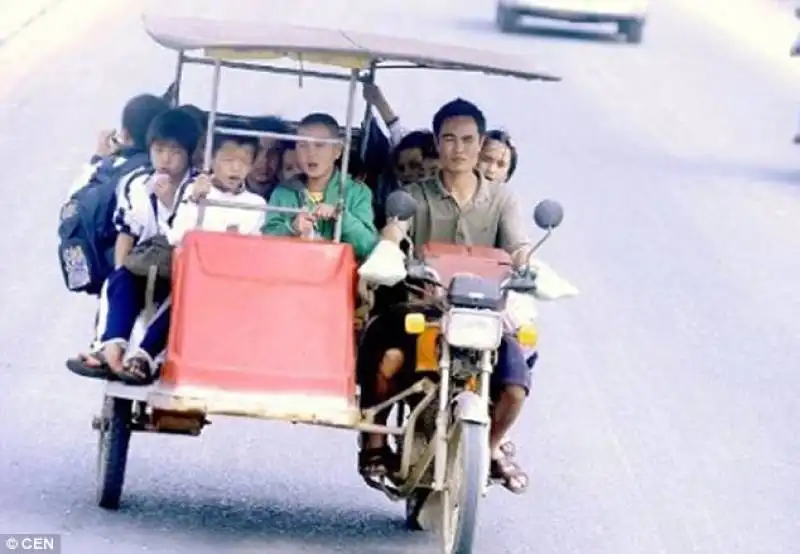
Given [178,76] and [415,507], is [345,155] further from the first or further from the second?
[415,507]

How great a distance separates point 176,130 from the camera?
9078 mm

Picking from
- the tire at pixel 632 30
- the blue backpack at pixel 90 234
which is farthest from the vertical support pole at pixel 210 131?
the tire at pixel 632 30

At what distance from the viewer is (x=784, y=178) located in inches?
867

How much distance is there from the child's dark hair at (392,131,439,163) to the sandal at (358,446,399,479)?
123 centimetres

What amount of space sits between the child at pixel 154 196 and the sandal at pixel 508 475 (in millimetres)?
1344

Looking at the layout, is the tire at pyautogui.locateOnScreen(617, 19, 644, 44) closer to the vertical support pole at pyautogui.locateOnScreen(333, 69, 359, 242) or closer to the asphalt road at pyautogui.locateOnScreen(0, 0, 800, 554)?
the asphalt road at pyautogui.locateOnScreen(0, 0, 800, 554)

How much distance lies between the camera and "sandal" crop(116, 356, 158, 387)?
27.9ft

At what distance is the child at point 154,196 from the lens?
8852mm

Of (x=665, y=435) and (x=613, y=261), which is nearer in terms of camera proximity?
(x=665, y=435)

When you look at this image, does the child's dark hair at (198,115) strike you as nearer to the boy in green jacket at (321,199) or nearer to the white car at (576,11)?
the boy in green jacket at (321,199)

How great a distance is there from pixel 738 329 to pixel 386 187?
547 cm

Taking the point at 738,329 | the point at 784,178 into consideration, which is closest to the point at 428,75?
the point at 784,178

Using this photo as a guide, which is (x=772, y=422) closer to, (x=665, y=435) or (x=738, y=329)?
(x=665, y=435)

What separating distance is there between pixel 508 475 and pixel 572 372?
4.19m
